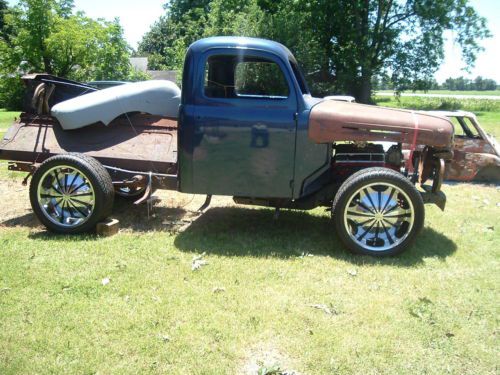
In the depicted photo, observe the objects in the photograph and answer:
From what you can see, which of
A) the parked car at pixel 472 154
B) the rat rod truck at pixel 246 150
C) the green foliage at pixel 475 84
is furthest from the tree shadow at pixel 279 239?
the green foliage at pixel 475 84

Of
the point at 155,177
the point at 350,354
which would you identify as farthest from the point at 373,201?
the point at 155,177

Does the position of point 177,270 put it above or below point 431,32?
below

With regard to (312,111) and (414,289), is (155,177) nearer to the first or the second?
(312,111)

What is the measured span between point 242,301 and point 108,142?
2886 mm

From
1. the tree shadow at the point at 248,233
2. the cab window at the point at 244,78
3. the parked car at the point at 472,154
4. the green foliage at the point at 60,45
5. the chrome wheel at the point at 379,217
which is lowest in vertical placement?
the tree shadow at the point at 248,233

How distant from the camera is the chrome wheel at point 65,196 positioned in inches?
209

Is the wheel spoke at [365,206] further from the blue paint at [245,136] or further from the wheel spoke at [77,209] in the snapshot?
the wheel spoke at [77,209]

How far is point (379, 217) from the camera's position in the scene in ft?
16.0

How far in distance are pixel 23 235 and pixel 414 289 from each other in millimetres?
4185

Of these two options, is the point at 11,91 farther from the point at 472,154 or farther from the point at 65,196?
the point at 472,154

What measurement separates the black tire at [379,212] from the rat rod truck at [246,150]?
0.03 ft

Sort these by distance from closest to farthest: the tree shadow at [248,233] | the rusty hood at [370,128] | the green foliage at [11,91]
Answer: the rusty hood at [370,128], the tree shadow at [248,233], the green foliage at [11,91]

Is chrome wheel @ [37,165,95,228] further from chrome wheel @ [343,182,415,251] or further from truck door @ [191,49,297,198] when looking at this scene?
chrome wheel @ [343,182,415,251]

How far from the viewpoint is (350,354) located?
322 centimetres
